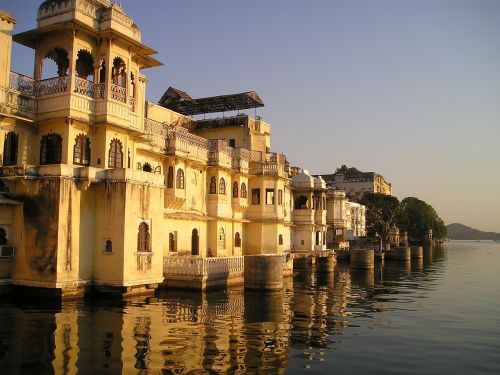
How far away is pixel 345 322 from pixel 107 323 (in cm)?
848

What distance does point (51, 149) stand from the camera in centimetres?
2041

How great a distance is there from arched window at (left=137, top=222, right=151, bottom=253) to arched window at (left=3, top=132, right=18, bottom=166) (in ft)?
19.8

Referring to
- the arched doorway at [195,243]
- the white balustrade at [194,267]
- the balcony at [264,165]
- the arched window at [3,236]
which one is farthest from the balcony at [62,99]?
the balcony at [264,165]

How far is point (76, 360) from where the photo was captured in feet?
36.2

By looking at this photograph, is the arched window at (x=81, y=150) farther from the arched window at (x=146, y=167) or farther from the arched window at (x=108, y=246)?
the arched window at (x=146, y=167)

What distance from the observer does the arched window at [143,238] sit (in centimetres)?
2039

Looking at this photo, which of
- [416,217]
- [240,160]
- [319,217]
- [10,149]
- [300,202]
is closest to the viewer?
[10,149]

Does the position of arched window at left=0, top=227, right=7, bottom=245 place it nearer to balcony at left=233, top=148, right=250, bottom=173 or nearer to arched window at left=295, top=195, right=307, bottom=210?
balcony at left=233, top=148, right=250, bottom=173

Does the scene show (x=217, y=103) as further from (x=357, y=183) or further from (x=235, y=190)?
(x=357, y=183)

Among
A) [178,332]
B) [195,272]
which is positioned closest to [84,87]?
[195,272]

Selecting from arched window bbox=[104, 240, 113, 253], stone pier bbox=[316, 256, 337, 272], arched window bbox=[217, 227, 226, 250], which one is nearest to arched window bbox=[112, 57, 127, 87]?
arched window bbox=[104, 240, 113, 253]

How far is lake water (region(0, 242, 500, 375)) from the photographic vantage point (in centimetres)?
1131

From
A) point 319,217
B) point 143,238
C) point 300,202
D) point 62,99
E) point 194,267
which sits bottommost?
point 194,267

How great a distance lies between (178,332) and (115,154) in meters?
10.1
